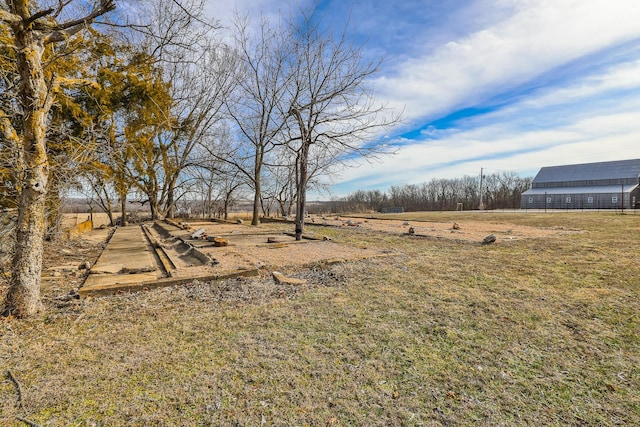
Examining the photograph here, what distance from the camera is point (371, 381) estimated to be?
6.00ft

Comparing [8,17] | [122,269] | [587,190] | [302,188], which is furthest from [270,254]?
[587,190]

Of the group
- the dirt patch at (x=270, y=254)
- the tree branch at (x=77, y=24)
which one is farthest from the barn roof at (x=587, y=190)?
the tree branch at (x=77, y=24)

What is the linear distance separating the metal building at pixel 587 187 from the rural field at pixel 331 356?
40.7 meters

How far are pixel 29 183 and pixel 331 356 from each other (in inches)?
115

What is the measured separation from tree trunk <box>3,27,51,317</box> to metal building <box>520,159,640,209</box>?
43443mm

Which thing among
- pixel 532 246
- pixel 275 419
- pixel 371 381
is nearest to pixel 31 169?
pixel 275 419

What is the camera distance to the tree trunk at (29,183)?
2.57m

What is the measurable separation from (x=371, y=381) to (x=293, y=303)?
148 cm

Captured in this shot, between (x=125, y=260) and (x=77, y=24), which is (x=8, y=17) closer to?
(x=77, y=24)

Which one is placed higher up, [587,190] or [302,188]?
[587,190]

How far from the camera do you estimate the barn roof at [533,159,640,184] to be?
117ft

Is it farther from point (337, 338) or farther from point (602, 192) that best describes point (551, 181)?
point (337, 338)

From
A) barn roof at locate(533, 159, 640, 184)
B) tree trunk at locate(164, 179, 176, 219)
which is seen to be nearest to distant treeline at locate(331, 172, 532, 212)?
barn roof at locate(533, 159, 640, 184)

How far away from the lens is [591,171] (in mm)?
38750
